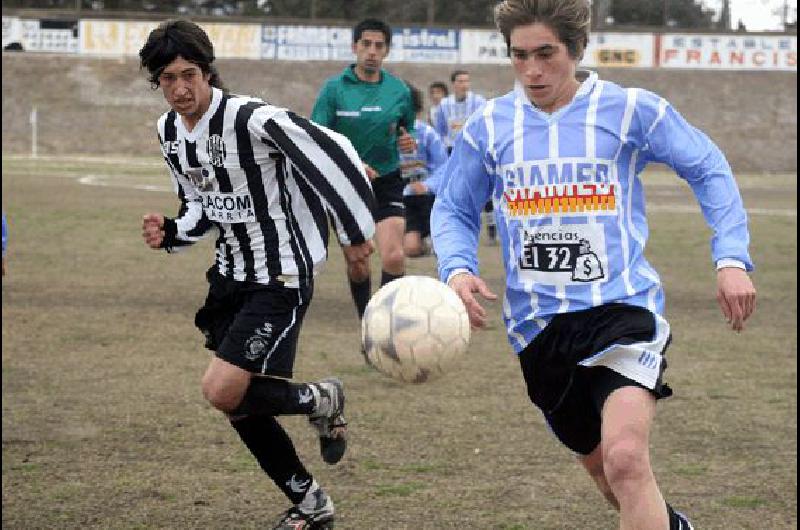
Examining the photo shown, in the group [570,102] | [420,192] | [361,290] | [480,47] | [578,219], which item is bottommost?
[361,290]

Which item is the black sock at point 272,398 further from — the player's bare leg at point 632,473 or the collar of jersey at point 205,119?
the player's bare leg at point 632,473

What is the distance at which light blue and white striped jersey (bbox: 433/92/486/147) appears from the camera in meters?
18.9

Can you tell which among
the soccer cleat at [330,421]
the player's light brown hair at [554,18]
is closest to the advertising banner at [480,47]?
the soccer cleat at [330,421]

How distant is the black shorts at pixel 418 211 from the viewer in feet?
45.3

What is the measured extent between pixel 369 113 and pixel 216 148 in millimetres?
4752

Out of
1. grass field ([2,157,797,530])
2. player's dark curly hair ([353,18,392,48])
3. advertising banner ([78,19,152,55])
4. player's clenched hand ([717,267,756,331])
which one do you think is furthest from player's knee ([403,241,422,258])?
advertising banner ([78,19,152,55])

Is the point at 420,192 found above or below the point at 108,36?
below

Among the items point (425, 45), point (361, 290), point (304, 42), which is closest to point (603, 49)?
point (425, 45)

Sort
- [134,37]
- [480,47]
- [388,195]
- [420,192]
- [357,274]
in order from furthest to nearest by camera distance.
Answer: [480,47]
[134,37]
[420,192]
[388,195]
[357,274]

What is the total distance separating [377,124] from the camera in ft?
33.0

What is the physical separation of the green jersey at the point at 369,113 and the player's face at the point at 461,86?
8.99 meters

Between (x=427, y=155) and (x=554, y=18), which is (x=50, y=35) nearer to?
(x=427, y=155)

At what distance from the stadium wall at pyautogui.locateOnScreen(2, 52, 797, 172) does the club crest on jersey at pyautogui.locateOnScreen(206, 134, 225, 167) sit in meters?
39.5

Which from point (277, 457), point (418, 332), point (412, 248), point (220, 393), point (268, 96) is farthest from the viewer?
point (268, 96)
